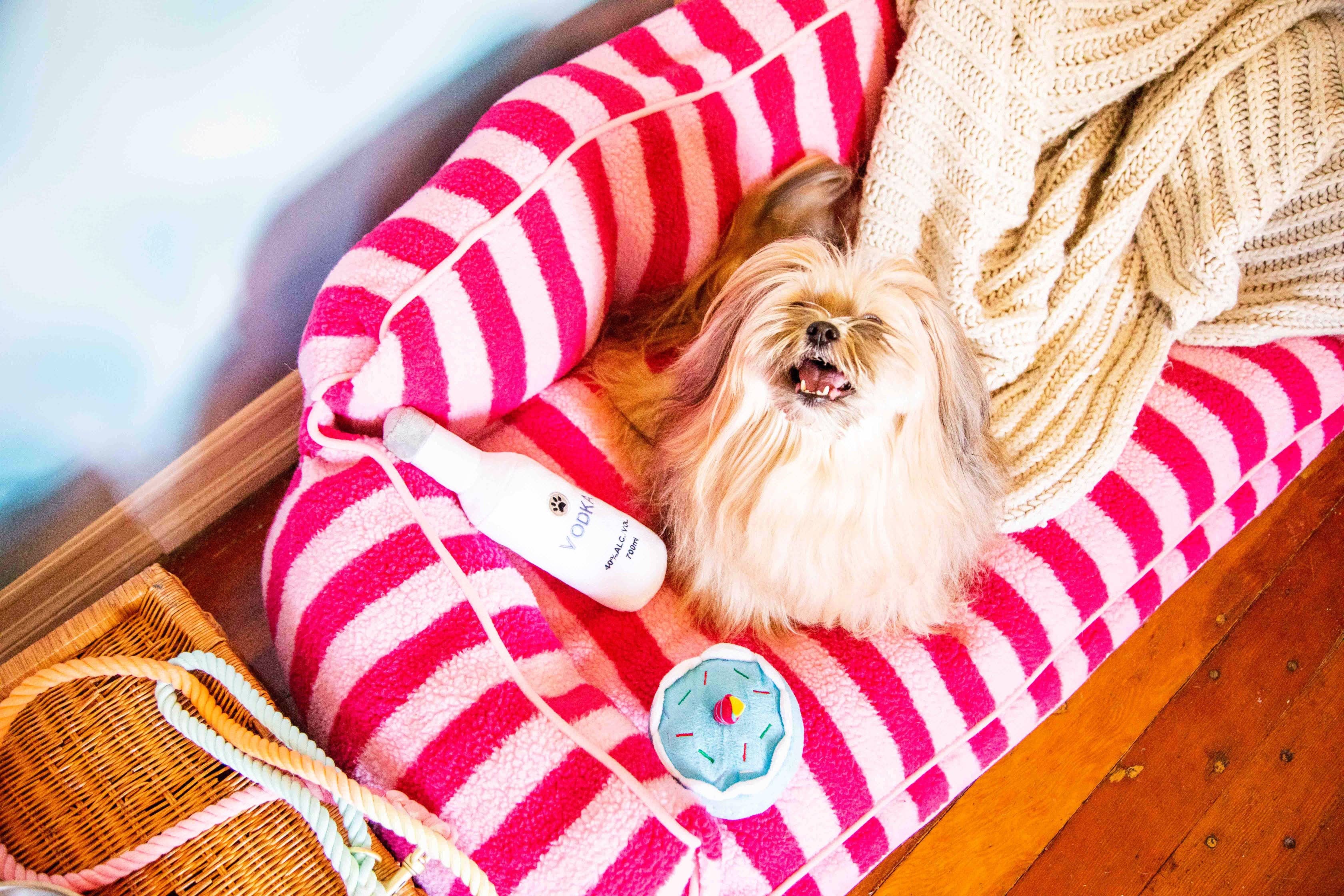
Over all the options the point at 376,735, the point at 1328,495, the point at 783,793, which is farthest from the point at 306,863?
the point at 1328,495

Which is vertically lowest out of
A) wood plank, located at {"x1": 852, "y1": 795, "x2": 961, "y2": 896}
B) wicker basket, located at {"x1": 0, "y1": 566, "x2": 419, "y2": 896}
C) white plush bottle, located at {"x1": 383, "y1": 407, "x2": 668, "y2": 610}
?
wood plank, located at {"x1": 852, "y1": 795, "x2": 961, "y2": 896}

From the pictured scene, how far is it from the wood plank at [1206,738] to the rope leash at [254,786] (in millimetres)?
982

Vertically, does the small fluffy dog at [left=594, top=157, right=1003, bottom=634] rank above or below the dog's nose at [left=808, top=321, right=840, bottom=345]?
below

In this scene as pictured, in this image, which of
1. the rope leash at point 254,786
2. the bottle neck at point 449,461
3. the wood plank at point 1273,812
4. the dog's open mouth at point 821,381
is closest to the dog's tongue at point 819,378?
the dog's open mouth at point 821,381

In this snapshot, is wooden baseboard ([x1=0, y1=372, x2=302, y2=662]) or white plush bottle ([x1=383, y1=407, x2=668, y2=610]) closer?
white plush bottle ([x1=383, y1=407, x2=668, y2=610])

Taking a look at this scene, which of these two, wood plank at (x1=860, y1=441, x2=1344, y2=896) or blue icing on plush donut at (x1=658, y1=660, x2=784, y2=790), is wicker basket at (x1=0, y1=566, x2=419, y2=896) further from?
wood plank at (x1=860, y1=441, x2=1344, y2=896)

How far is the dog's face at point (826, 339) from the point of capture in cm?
95

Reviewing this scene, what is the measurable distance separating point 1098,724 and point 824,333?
962 mm

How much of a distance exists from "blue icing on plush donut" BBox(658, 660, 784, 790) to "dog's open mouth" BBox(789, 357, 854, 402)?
13.0 inches

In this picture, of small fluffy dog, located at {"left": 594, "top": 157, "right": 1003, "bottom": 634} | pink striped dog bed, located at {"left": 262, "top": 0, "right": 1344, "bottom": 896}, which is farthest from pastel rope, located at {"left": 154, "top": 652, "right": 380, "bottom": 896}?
small fluffy dog, located at {"left": 594, "top": 157, "right": 1003, "bottom": 634}

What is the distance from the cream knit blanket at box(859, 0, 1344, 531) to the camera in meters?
1.33

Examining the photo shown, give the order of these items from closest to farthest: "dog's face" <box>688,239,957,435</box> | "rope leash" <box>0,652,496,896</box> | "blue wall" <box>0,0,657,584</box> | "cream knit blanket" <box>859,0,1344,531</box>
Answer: "rope leash" <box>0,652,496,896</box>, "dog's face" <box>688,239,957,435</box>, "blue wall" <box>0,0,657,584</box>, "cream knit blanket" <box>859,0,1344,531</box>

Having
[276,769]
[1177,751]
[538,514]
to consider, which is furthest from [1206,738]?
[276,769]

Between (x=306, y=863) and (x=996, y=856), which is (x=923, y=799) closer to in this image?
(x=996, y=856)
